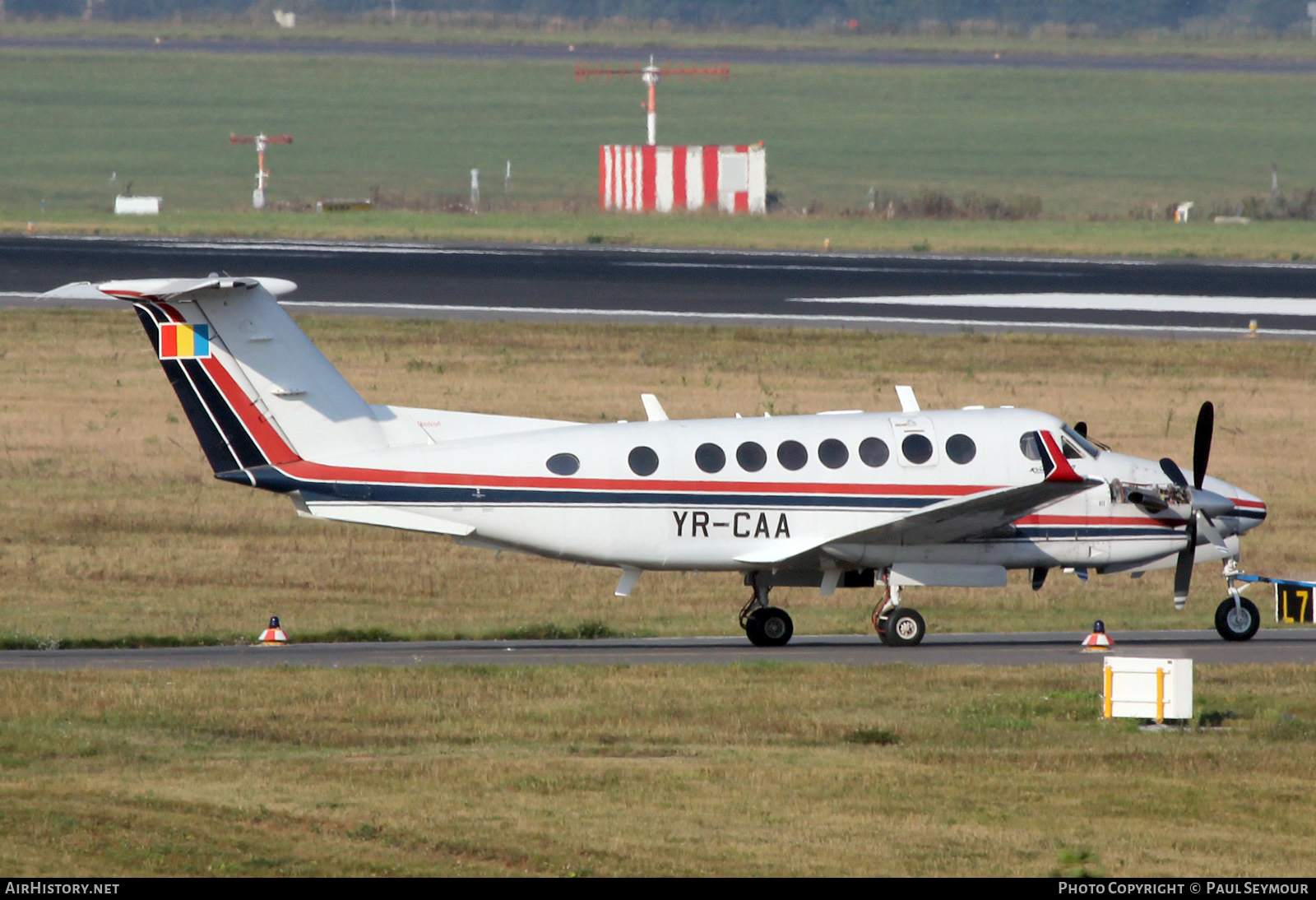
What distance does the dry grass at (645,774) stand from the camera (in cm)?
1362

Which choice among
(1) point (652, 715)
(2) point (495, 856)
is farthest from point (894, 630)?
(2) point (495, 856)

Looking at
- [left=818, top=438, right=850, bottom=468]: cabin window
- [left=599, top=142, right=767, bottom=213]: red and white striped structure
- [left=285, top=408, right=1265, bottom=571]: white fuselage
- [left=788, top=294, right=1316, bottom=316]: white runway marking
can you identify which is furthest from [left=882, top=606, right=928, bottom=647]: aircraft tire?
[left=599, top=142, right=767, bottom=213]: red and white striped structure

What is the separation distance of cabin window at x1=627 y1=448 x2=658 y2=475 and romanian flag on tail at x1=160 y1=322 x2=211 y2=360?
16.6 ft

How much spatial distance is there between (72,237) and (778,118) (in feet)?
218

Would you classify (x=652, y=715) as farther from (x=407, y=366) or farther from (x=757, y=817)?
(x=407, y=366)

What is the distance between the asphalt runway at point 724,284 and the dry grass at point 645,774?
33134 mm

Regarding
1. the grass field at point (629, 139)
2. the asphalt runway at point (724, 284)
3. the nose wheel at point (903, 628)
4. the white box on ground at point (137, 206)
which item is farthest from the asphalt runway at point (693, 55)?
the nose wheel at point (903, 628)

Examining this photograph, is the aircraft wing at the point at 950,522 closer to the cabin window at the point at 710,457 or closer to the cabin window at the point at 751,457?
the cabin window at the point at 751,457

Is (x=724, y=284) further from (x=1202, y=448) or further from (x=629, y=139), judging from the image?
(x=629, y=139)

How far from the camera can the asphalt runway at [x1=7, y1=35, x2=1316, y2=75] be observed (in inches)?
5930

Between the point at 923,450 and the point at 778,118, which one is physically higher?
the point at 778,118

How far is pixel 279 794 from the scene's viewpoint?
15.2 m

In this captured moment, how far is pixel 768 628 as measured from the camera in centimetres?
2414

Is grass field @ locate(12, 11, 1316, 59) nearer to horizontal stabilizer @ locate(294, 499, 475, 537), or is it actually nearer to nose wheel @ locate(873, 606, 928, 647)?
nose wheel @ locate(873, 606, 928, 647)
